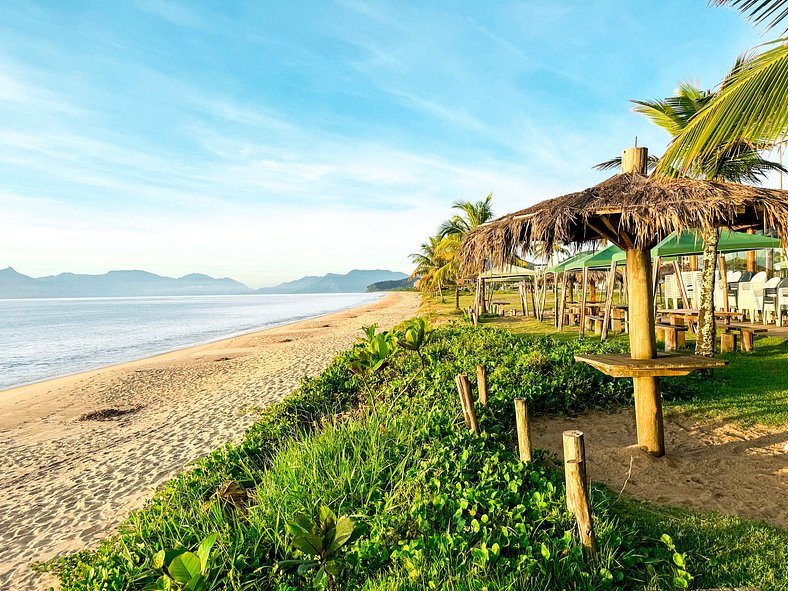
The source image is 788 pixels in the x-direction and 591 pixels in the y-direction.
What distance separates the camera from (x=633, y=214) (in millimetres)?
4379

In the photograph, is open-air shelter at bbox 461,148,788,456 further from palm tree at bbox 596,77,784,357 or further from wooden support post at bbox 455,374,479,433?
palm tree at bbox 596,77,784,357

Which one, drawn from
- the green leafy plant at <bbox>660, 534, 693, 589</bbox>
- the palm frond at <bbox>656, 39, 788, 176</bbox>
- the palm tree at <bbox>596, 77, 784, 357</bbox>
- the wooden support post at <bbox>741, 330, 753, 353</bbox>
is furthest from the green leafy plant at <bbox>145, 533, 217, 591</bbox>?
the wooden support post at <bbox>741, 330, 753, 353</bbox>

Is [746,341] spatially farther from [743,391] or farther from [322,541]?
[322,541]

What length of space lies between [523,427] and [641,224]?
2179 mm

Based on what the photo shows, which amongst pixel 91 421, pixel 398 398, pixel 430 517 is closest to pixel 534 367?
pixel 398 398

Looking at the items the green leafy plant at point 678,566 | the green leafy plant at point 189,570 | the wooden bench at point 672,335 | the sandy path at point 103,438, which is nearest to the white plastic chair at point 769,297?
the wooden bench at point 672,335

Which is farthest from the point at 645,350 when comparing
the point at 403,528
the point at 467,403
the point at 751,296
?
the point at 751,296

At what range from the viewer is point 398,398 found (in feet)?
23.2

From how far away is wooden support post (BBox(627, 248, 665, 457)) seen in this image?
16.1 feet

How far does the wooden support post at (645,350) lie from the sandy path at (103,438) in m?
5.71

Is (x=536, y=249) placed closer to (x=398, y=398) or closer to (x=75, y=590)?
(x=398, y=398)

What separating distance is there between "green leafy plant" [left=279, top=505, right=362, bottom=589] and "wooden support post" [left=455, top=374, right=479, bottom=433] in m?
2.30

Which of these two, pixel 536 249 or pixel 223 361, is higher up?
pixel 536 249

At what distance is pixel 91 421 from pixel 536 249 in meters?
9.76
